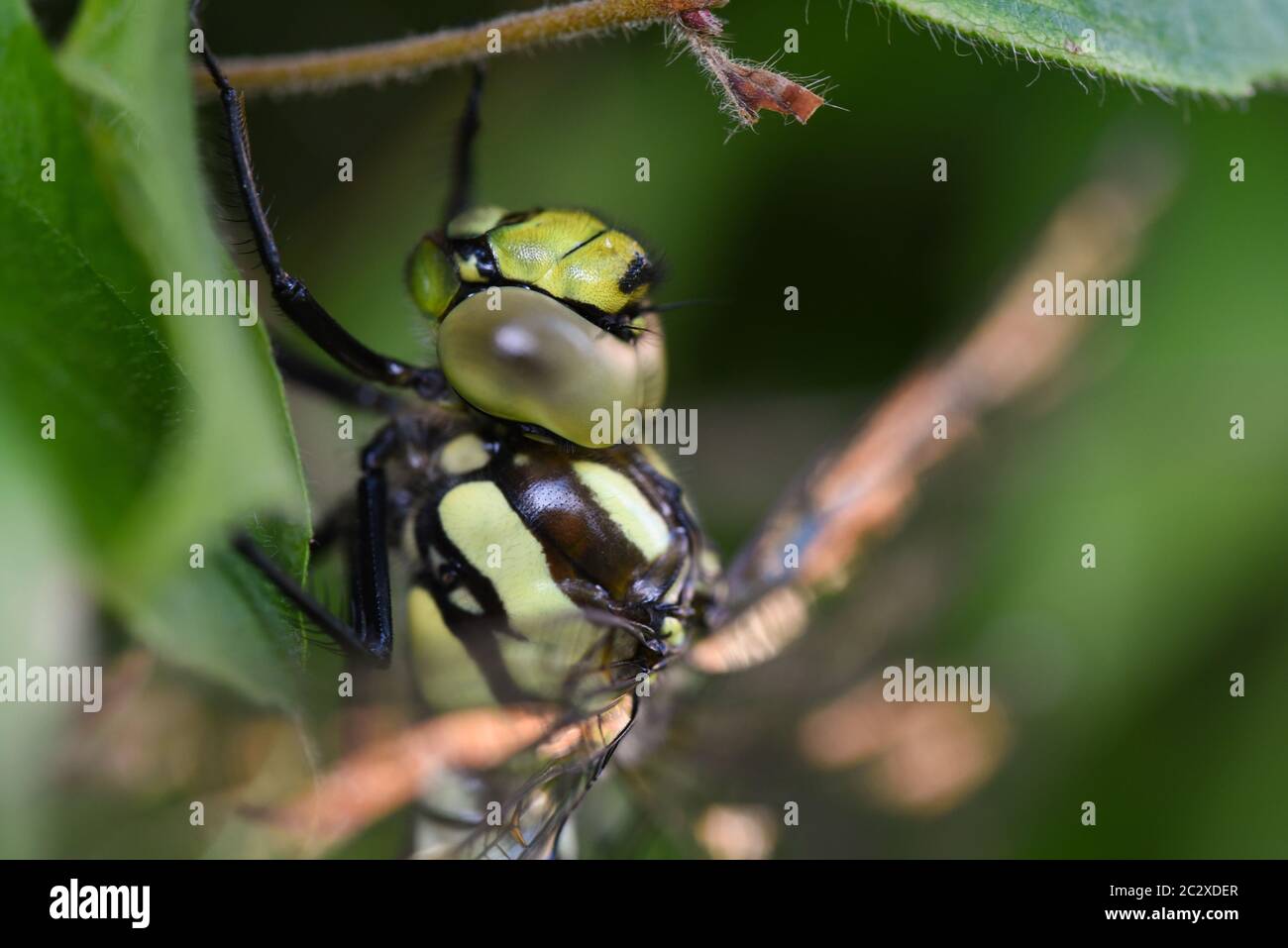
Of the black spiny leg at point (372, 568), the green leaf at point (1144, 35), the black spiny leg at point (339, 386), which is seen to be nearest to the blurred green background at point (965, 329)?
the black spiny leg at point (339, 386)

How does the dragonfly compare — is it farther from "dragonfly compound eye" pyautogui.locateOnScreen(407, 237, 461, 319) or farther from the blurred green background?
the blurred green background

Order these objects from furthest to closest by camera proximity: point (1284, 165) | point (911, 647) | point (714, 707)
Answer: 1. point (1284, 165)
2. point (911, 647)
3. point (714, 707)

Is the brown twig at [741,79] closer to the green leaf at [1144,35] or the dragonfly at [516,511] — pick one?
the green leaf at [1144,35]

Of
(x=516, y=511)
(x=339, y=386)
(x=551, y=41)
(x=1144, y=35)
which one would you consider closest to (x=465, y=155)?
(x=339, y=386)

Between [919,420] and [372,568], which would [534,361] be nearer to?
[372,568]
